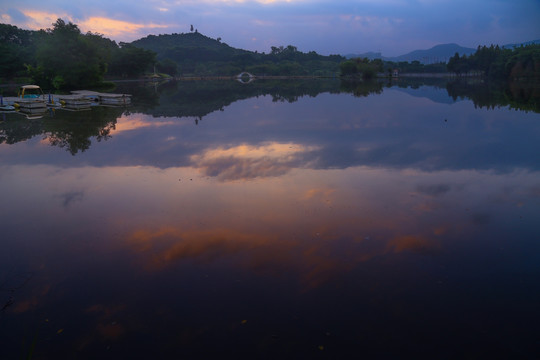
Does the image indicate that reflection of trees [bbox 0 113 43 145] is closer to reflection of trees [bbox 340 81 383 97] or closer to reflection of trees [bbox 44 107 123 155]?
reflection of trees [bbox 44 107 123 155]


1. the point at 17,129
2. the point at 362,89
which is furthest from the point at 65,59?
the point at 362,89

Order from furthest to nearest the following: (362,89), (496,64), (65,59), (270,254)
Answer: (496,64)
(362,89)
(65,59)
(270,254)

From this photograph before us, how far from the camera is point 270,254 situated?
923cm

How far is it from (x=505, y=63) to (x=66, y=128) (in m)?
132

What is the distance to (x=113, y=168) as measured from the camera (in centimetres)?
1703

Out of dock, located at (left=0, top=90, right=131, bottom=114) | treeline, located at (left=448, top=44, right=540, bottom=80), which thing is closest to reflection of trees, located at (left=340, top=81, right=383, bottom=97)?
dock, located at (left=0, top=90, right=131, bottom=114)

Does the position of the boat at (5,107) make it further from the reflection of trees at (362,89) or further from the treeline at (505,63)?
the treeline at (505,63)

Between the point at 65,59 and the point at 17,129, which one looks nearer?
the point at 17,129

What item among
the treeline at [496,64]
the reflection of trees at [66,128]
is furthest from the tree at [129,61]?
the treeline at [496,64]

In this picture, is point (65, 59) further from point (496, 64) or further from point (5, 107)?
point (496, 64)

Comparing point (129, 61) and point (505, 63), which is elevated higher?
point (129, 61)

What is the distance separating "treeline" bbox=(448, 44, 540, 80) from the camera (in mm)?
109062

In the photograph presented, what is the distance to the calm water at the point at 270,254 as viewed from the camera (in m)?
6.58

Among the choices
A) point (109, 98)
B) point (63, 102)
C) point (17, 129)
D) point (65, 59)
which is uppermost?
point (65, 59)
